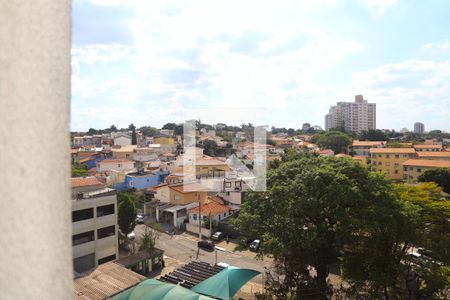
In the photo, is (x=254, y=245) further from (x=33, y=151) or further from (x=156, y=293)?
(x=33, y=151)

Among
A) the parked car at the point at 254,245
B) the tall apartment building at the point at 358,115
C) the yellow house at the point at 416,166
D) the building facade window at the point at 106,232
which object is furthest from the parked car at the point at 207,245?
the tall apartment building at the point at 358,115

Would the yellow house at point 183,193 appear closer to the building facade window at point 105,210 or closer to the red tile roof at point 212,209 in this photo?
the red tile roof at point 212,209

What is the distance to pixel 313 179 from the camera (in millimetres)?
8602

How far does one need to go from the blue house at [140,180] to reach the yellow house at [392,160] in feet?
59.1

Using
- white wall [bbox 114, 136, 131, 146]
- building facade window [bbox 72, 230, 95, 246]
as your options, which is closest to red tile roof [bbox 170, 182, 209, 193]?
building facade window [bbox 72, 230, 95, 246]

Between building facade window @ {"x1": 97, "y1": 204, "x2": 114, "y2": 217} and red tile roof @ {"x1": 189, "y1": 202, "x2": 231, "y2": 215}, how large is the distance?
5.26 meters

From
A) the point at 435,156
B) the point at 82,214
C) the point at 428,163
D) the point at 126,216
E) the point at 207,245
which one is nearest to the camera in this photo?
the point at 82,214

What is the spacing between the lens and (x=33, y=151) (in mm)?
575

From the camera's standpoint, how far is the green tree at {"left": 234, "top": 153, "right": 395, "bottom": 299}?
8.12 metres

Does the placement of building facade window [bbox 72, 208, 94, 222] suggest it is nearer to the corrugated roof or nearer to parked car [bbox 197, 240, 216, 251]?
the corrugated roof

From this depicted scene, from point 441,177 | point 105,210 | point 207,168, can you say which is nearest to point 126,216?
point 105,210

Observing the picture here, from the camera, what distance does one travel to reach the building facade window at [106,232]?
11445mm

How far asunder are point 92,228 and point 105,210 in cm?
72

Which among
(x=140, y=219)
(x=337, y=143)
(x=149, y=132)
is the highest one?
(x=149, y=132)
